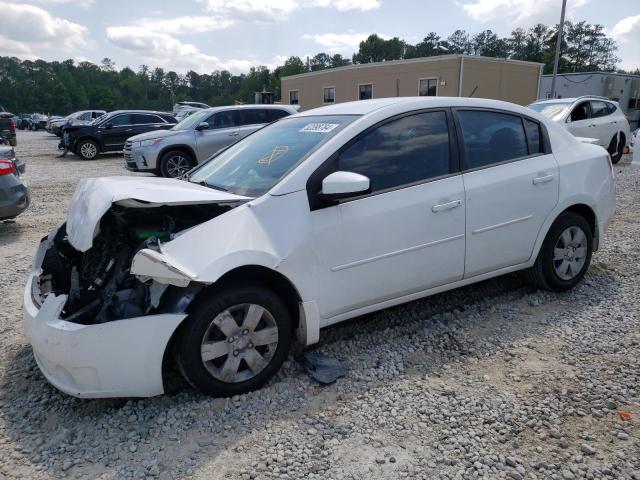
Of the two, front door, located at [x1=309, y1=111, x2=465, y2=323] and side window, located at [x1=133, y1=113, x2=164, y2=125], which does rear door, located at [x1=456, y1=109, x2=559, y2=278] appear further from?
side window, located at [x1=133, y1=113, x2=164, y2=125]

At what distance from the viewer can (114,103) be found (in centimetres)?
9838

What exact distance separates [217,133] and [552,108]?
828 centimetres

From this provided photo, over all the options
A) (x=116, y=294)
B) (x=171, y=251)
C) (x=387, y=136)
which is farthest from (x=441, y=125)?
(x=116, y=294)

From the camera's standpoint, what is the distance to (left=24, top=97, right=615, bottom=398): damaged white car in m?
2.71

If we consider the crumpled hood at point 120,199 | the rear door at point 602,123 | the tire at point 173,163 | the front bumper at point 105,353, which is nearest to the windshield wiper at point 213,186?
the crumpled hood at point 120,199

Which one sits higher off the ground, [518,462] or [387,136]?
[387,136]

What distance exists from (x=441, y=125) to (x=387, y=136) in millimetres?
515

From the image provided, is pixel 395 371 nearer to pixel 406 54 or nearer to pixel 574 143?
pixel 574 143

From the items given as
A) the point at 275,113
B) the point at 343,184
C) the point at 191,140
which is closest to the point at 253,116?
the point at 275,113

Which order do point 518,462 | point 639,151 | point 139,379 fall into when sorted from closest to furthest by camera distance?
point 518,462 < point 139,379 < point 639,151

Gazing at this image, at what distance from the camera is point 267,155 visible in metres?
3.59

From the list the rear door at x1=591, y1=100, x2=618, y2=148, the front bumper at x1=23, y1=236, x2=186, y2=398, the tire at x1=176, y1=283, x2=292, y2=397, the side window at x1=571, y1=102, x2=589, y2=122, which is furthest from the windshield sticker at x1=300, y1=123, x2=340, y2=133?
the rear door at x1=591, y1=100, x2=618, y2=148

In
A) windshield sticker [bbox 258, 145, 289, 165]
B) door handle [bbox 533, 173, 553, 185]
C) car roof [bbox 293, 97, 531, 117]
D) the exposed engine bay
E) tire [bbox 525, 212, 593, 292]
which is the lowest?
tire [bbox 525, 212, 593, 292]

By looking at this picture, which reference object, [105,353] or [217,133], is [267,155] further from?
[217,133]
